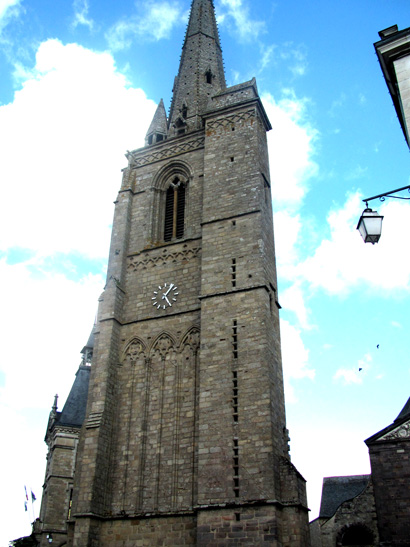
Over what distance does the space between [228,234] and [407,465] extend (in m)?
10.3

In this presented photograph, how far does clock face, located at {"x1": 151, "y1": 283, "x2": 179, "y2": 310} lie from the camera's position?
59.2 feet

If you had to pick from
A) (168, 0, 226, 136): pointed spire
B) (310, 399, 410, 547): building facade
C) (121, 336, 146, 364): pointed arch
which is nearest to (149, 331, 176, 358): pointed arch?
(121, 336, 146, 364): pointed arch

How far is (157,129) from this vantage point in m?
24.3

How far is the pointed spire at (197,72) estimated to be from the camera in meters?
25.1

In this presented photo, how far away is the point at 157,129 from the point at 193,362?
39.9ft

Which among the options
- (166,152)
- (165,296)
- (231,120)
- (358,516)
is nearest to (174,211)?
(166,152)

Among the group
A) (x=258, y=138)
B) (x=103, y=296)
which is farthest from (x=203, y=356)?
(x=258, y=138)

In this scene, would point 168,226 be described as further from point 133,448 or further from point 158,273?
point 133,448

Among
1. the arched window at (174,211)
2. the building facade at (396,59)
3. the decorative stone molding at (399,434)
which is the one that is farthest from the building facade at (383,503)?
the building facade at (396,59)

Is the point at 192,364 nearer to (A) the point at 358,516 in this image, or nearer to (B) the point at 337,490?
(A) the point at 358,516

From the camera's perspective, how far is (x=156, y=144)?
74.5ft

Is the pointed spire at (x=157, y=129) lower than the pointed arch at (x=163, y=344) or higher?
higher

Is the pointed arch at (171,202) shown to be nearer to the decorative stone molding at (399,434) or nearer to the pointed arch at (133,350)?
the pointed arch at (133,350)

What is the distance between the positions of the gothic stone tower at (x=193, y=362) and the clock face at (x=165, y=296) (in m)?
0.04
